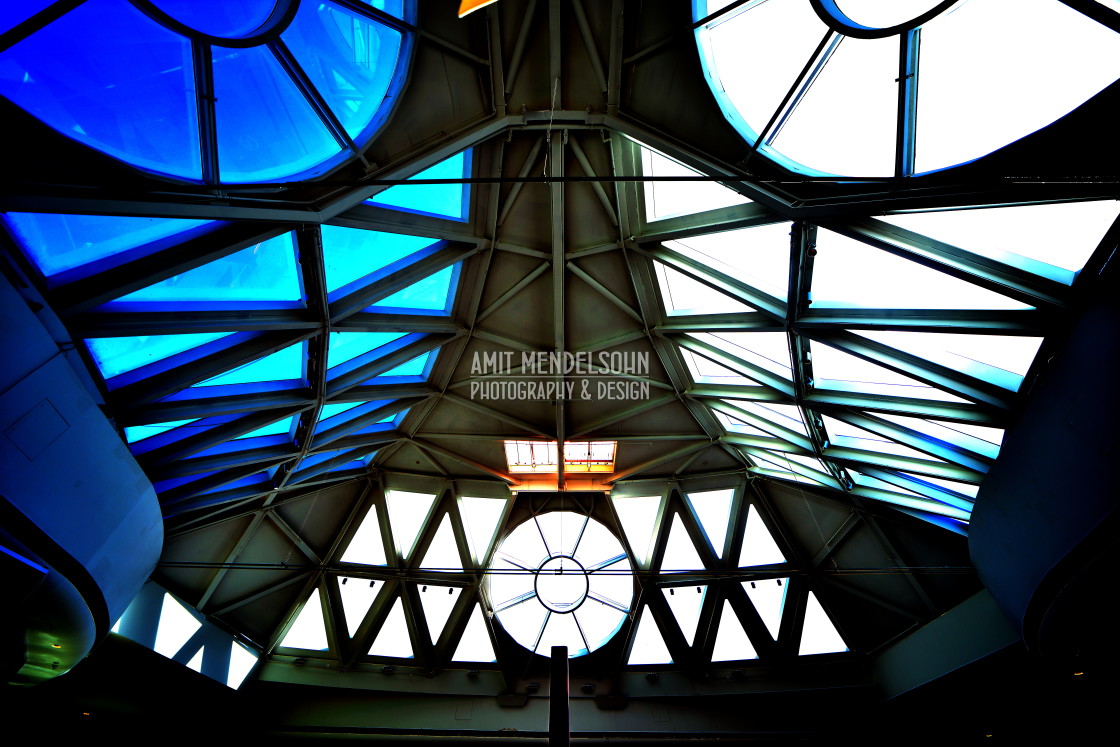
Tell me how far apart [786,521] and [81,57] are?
27.2 m

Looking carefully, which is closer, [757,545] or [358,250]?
[358,250]

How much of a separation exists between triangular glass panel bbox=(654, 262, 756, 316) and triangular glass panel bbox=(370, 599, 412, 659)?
2100 cm

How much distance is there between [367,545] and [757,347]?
2071 cm

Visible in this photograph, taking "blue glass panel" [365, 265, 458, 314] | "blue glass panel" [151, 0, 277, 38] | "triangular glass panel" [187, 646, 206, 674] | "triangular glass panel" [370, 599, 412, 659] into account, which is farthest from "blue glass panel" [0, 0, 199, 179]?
"triangular glass panel" [370, 599, 412, 659]

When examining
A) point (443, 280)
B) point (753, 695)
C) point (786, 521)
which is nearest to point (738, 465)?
point (786, 521)

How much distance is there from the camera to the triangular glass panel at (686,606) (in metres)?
28.7

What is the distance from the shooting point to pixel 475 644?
2938cm

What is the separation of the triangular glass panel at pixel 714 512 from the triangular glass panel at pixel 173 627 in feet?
70.7

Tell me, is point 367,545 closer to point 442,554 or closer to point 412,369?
point 442,554

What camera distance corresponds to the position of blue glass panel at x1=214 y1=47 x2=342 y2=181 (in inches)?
366

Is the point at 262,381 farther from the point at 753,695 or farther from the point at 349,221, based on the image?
the point at 753,695

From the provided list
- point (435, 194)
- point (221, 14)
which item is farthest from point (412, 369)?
point (221, 14)

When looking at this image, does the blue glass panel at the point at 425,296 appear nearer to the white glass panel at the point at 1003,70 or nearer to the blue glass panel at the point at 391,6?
the blue glass panel at the point at 391,6

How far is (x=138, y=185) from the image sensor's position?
959 cm
